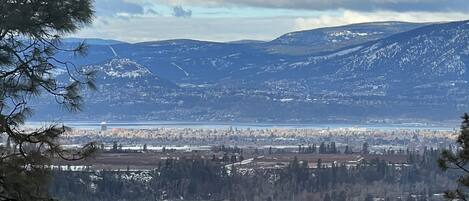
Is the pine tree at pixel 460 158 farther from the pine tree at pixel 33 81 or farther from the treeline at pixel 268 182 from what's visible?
the treeline at pixel 268 182

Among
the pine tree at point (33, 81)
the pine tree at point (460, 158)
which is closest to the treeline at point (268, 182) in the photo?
the pine tree at point (460, 158)

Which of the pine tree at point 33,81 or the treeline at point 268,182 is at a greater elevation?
the pine tree at point 33,81

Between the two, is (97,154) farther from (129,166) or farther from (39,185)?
(129,166)

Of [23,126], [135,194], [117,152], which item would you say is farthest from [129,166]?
[23,126]

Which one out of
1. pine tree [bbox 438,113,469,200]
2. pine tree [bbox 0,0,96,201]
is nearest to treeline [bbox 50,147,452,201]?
pine tree [bbox 438,113,469,200]

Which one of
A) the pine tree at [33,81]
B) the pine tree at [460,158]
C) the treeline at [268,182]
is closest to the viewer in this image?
the pine tree at [33,81]

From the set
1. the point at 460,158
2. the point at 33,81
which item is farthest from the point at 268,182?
the point at 33,81

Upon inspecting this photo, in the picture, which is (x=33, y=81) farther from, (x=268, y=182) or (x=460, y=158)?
(x=268, y=182)
